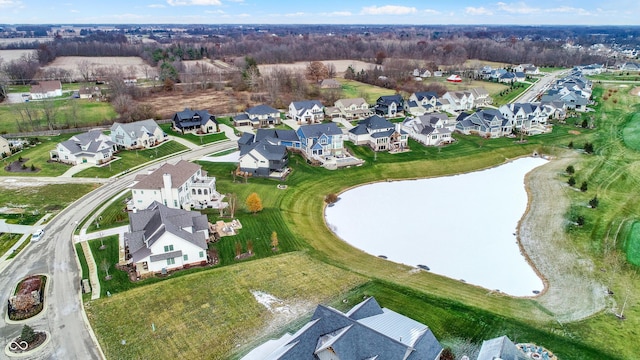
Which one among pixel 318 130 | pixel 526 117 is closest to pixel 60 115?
pixel 318 130

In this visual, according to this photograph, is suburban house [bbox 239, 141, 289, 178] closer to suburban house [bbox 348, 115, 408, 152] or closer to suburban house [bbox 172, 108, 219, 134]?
suburban house [bbox 348, 115, 408, 152]

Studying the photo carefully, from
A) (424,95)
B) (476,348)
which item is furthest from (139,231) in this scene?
(424,95)

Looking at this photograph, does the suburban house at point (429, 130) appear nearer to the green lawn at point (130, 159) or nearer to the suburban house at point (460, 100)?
the suburban house at point (460, 100)

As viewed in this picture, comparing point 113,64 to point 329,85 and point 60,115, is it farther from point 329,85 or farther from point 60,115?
point 329,85

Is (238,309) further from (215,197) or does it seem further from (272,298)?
(215,197)

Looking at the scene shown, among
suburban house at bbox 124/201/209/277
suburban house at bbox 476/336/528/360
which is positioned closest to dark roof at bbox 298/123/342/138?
suburban house at bbox 124/201/209/277
